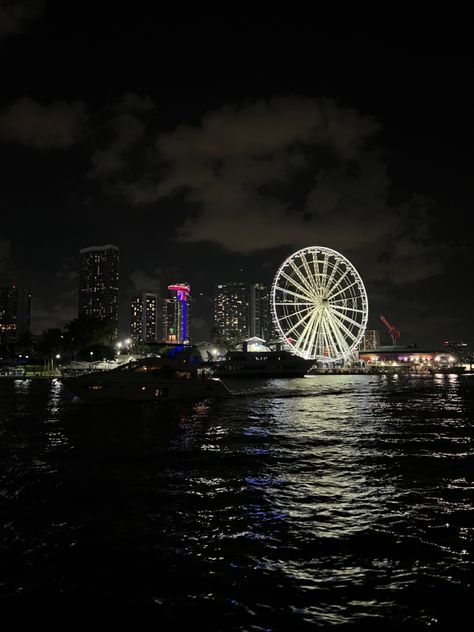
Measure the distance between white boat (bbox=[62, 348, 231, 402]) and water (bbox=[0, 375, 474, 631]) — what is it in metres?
18.9

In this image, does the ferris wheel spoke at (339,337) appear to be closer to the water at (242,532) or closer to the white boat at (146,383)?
the white boat at (146,383)

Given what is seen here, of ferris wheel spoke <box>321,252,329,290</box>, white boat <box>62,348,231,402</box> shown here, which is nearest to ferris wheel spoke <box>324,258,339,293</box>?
ferris wheel spoke <box>321,252,329,290</box>

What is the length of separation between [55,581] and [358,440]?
53.3ft

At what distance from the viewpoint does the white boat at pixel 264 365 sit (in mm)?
123688

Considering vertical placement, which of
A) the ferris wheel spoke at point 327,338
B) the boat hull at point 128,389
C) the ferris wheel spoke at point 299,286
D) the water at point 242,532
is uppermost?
the ferris wheel spoke at point 299,286

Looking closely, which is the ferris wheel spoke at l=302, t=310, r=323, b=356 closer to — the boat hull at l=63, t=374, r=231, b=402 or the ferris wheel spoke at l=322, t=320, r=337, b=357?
the ferris wheel spoke at l=322, t=320, r=337, b=357

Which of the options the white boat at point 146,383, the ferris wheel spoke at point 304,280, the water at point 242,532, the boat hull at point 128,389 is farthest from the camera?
the ferris wheel spoke at point 304,280

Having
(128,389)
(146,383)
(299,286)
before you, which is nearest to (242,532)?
(146,383)

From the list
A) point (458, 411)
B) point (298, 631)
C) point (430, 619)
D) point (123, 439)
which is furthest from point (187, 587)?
point (458, 411)

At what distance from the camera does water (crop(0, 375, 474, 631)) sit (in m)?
6.63

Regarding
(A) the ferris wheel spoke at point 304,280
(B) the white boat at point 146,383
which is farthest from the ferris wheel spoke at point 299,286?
(B) the white boat at point 146,383

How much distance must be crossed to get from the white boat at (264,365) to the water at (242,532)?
10387 cm

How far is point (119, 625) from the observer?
241 inches

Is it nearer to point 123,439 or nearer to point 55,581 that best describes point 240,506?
point 55,581
